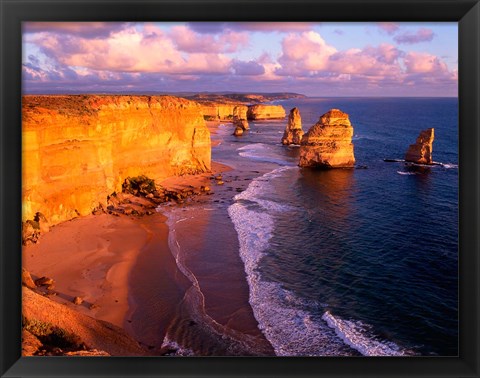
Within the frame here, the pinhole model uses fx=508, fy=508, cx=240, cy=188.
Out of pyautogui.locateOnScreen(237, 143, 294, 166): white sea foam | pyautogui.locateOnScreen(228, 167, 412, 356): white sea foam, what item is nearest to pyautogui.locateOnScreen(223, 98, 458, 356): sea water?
pyautogui.locateOnScreen(228, 167, 412, 356): white sea foam

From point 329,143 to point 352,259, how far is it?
2450 centimetres

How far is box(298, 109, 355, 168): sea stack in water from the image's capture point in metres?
42.7

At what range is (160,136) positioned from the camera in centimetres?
3475

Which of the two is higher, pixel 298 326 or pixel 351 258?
pixel 351 258

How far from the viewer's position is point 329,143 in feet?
143

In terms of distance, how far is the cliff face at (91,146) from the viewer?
2180 cm

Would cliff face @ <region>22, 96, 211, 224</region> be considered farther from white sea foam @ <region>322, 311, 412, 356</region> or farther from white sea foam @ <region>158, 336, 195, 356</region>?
white sea foam @ <region>322, 311, 412, 356</region>

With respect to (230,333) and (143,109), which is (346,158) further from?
(230,333)

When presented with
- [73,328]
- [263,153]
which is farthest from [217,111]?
[73,328]
